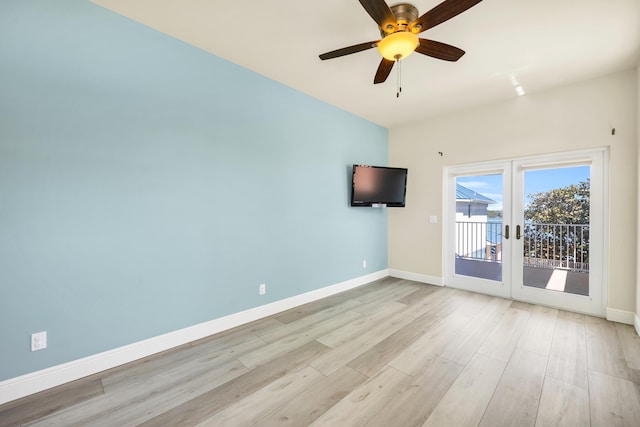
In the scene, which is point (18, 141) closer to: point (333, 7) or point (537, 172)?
point (333, 7)

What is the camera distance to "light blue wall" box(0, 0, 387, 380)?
1.79m

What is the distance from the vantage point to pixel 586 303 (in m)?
3.20

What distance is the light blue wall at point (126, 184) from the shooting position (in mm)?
1791

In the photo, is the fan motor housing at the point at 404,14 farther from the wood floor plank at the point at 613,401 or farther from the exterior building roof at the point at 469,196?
the exterior building roof at the point at 469,196

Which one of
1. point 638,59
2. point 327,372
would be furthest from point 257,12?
point 638,59

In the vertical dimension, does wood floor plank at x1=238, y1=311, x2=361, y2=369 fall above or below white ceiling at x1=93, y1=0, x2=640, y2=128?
below

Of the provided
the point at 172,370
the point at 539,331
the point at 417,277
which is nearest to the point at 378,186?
the point at 417,277

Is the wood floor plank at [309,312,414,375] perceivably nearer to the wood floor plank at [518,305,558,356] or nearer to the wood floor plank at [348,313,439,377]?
the wood floor plank at [348,313,439,377]

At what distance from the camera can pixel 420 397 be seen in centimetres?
179

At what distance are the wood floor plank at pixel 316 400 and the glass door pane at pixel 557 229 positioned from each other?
3151mm

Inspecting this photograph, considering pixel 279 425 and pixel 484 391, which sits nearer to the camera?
pixel 279 425

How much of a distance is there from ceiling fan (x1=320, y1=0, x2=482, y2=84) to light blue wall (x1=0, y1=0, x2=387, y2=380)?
1.41m

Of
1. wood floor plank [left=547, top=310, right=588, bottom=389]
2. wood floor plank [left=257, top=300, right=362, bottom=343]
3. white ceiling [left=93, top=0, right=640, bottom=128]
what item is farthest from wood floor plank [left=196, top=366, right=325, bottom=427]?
white ceiling [left=93, top=0, right=640, bottom=128]

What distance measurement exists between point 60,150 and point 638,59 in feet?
17.5
